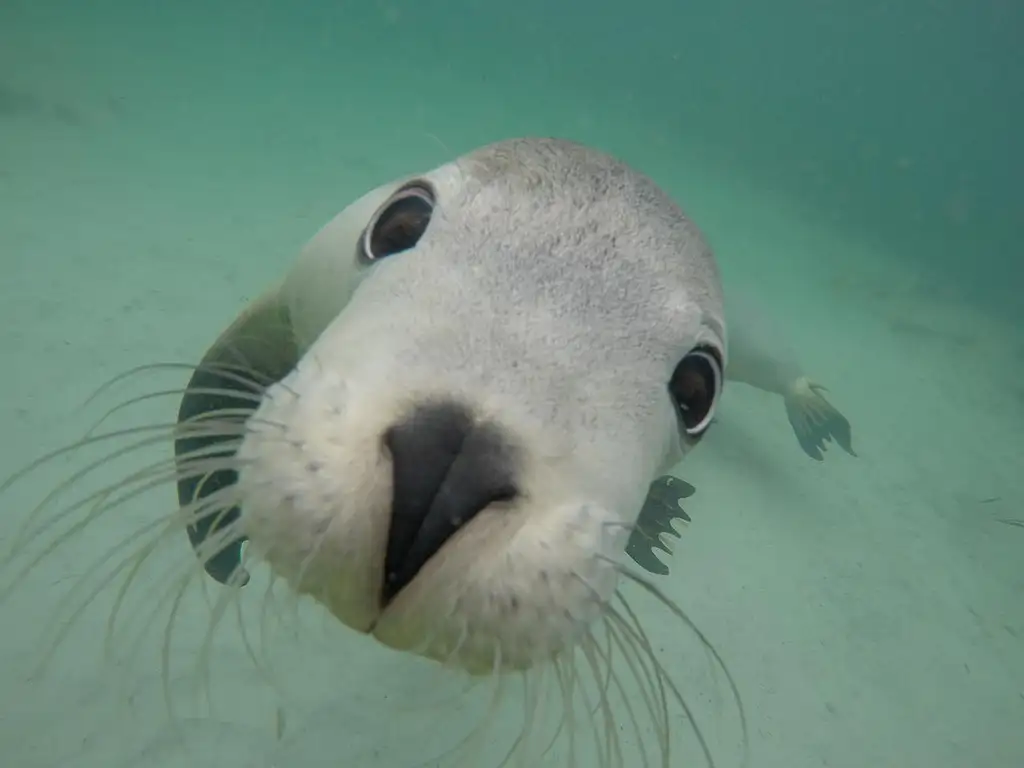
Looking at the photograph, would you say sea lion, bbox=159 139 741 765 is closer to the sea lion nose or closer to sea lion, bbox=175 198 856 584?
the sea lion nose

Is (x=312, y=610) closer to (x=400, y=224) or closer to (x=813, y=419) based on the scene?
(x=400, y=224)

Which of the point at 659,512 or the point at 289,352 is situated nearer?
the point at 659,512

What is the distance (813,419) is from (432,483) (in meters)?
5.52

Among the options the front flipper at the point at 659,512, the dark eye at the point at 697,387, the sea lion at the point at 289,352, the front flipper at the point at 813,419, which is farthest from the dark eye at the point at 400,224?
the front flipper at the point at 813,419

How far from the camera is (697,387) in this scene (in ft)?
5.96

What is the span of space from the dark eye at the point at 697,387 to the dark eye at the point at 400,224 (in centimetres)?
61

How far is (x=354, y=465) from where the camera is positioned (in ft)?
3.67

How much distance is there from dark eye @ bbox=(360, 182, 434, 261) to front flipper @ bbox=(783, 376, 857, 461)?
4.75 m

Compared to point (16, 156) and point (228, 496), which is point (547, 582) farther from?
point (16, 156)

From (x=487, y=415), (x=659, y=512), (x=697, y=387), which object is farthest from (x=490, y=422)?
(x=659, y=512)

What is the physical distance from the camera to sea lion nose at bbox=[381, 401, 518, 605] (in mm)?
1114

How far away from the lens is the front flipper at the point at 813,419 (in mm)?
6047

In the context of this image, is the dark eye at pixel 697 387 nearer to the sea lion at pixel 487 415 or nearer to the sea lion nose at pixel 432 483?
the sea lion at pixel 487 415

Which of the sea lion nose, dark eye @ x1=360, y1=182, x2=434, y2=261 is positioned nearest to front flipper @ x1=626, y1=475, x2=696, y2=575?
dark eye @ x1=360, y1=182, x2=434, y2=261
